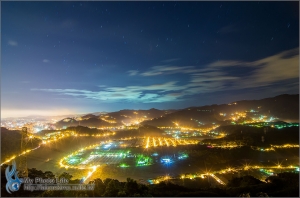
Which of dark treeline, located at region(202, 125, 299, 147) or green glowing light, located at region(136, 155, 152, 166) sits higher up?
dark treeline, located at region(202, 125, 299, 147)

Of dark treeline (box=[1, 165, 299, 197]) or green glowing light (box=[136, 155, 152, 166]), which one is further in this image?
green glowing light (box=[136, 155, 152, 166])

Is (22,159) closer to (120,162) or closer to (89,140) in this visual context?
(120,162)

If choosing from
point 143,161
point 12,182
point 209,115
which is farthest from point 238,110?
point 12,182

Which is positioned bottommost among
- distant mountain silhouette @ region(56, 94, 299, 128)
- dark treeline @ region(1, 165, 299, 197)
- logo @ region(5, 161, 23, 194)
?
dark treeline @ region(1, 165, 299, 197)

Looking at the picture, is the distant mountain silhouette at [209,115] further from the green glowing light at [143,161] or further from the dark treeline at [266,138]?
the green glowing light at [143,161]

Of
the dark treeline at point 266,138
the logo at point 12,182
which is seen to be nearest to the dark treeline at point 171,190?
the logo at point 12,182

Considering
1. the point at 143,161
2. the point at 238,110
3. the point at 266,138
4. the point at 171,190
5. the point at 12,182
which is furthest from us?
the point at 238,110

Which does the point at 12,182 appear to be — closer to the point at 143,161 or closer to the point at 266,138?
the point at 143,161

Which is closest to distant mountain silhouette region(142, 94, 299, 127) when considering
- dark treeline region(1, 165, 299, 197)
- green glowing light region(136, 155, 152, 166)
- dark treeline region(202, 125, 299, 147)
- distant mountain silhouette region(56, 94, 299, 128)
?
distant mountain silhouette region(56, 94, 299, 128)

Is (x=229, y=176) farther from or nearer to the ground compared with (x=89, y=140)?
nearer to the ground

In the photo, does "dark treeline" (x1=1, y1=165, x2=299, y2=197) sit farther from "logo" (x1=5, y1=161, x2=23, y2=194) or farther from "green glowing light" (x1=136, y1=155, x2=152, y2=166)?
"green glowing light" (x1=136, y1=155, x2=152, y2=166)

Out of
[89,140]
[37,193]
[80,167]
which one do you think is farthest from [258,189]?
[89,140]
